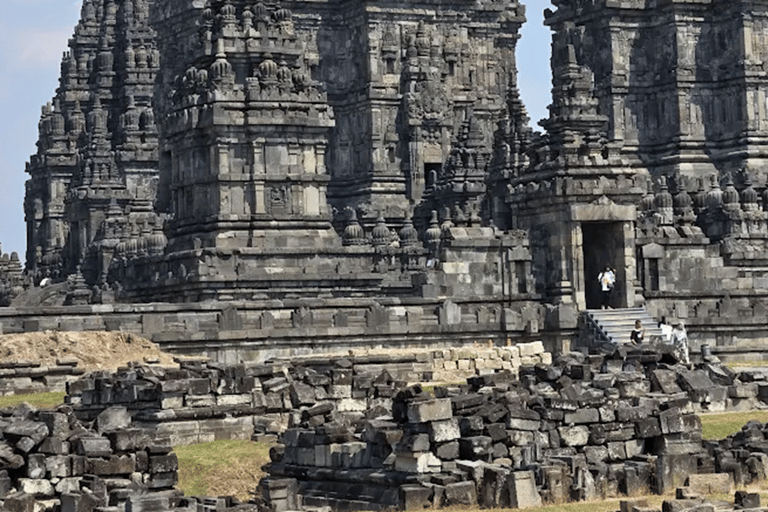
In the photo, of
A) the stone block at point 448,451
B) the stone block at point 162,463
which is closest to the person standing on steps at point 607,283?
the stone block at point 448,451

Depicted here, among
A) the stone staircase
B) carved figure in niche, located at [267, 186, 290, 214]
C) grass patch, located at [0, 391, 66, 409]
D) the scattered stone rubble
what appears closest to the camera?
Answer: the scattered stone rubble

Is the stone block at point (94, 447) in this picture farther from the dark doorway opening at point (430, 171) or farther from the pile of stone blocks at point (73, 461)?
the dark doorway opening at point (430, 171)

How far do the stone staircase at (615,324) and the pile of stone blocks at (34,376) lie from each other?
14878 mm

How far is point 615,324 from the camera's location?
180 feet

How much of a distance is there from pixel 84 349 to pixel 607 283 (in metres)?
16.2

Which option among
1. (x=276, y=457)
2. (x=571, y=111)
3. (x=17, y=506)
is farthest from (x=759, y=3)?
(x=17, y=506)

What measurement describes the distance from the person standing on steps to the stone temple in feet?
1.01

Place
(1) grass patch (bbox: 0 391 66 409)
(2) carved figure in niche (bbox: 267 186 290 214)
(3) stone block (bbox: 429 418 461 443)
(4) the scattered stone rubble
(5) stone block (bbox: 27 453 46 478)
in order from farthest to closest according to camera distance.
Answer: (2) carved figure in niche (bbox: 267 186 290 214), (1) grass patch (bbox: 0 391 66 409), (3) stone block (bbox: 429 418 461 443), (5) stone block (bbox: 27 453 46 478), (4) the scattered stone rubble

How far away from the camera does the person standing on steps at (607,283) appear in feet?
186

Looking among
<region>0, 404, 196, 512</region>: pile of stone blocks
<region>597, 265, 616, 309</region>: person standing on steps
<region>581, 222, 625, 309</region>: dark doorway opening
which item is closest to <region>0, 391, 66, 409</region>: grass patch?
<region>0, 404, 196, 512</region>: pile of stone blocks

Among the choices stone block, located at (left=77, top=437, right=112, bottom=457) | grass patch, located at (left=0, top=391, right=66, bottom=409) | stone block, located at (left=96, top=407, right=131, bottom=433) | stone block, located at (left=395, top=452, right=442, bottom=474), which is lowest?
stone block, located at (left=395, top=452, right=442, bottom=474)

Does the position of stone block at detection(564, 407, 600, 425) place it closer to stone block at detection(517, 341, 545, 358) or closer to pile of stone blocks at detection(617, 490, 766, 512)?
pile of stone blocks at detection(617, 490, 766, 512)

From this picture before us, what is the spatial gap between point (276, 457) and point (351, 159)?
58.1 metres

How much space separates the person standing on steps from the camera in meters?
56.8
